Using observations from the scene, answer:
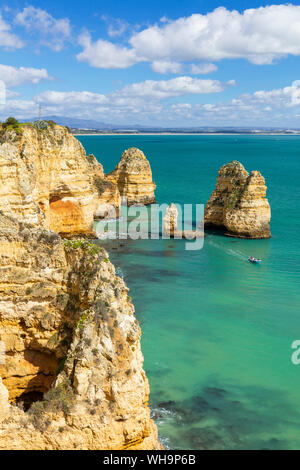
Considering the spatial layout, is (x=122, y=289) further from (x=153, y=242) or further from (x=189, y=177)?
(x=189, y=177)

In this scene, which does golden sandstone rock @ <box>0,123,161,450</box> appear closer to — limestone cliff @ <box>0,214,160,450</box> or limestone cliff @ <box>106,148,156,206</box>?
limestone cliff @ <box>0,214,160,450</box>

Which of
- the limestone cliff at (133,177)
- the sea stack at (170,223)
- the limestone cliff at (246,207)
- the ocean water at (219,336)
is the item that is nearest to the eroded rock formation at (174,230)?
the sea stack at (170,223)

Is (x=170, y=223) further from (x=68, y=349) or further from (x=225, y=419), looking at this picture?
(x=68, y=349)

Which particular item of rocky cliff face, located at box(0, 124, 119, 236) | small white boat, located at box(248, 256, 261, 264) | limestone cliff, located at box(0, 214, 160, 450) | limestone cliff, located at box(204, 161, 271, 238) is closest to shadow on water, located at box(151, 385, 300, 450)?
limestone cliff, located at box(0, 214, 160, 450)

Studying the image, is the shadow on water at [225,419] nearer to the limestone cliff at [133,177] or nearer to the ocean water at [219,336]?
the ocean water at [219,336]
